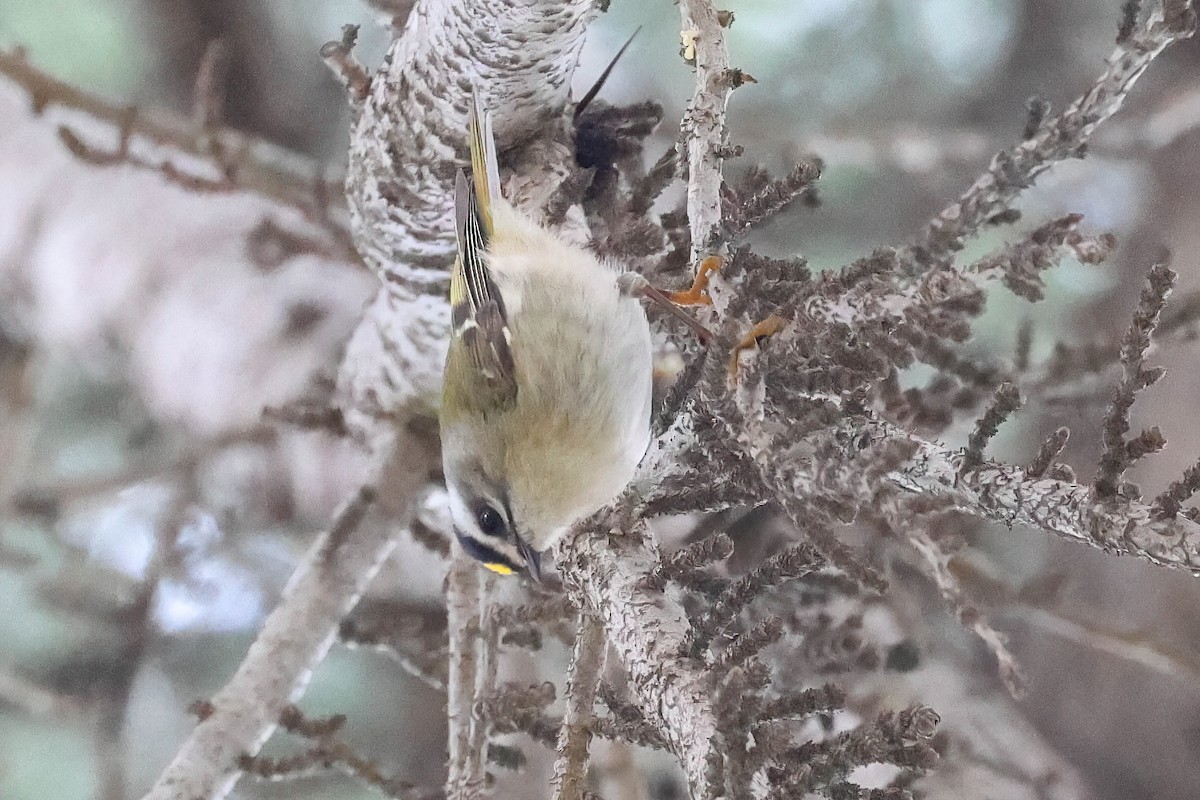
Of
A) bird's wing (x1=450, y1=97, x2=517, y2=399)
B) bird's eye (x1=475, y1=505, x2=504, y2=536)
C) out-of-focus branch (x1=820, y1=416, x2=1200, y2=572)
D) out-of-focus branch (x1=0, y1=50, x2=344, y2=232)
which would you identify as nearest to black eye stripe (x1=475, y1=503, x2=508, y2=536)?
bird's eye (x1=475, y1=505, x2=504, y2=536)

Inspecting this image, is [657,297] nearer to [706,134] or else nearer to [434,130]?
[706,134]

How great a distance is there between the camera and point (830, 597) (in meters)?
1.06

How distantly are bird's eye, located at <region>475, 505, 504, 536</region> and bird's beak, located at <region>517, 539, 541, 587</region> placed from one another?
0.10 ft

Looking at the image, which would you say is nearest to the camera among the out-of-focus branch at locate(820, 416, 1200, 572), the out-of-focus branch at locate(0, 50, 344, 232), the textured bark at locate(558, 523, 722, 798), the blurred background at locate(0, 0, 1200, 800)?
the out-of-focus branch at locate(820, 416, 1200, 572)

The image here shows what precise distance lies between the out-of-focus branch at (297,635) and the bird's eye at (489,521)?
0.30 metres

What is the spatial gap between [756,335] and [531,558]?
302mm

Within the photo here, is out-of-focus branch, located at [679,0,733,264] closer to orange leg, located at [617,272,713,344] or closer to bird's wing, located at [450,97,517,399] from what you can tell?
orange leg, located at [617,272,713,344]

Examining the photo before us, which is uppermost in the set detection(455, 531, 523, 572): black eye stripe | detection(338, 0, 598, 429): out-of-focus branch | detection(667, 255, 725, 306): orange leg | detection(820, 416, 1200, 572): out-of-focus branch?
detection(338, 0, 598, 429): out-of-focus branch

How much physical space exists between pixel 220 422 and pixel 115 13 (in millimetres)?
627

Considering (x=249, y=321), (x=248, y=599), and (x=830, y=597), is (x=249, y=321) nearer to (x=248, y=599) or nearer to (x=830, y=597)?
(x=248, y=599)

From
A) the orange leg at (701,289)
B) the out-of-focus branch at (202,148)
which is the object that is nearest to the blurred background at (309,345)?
the out-of-focus branch at (202,148)

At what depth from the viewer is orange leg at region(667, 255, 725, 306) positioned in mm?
576

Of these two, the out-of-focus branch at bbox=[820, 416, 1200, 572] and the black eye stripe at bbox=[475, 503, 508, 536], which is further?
the black eye stripe at bbox=[475, 503, 508, 536]

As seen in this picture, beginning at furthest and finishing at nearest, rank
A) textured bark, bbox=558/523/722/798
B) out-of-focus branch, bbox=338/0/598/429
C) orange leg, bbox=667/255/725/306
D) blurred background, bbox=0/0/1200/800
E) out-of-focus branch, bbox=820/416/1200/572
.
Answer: blurred background, bbox=0/0/1200/800, out-of-focus branch, bbox=338/0/598/429, orange leg, bbox=667/255/725/306, textured bark, bbox=558/523/722/798, out-of-focus branch, bbox=820/416/1200/572
